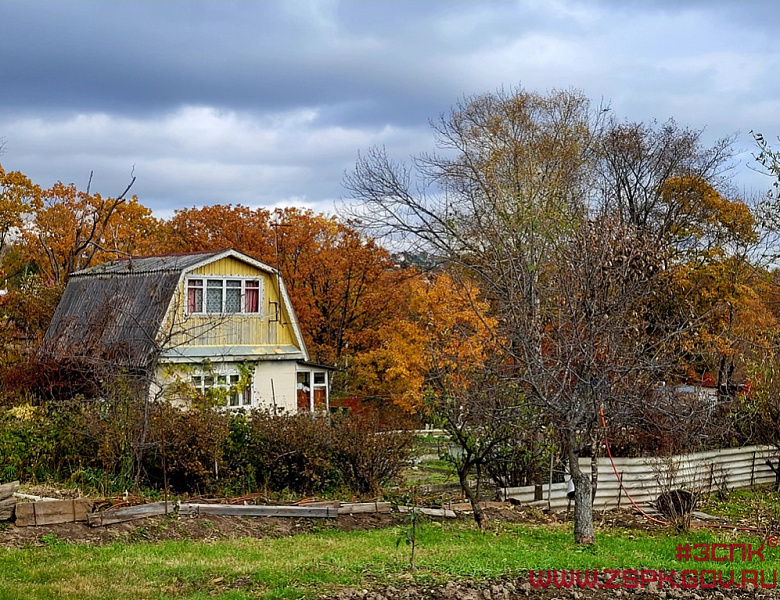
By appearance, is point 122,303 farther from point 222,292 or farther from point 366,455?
point 366,455

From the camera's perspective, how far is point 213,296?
94.6 feet

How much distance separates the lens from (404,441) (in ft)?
48.4

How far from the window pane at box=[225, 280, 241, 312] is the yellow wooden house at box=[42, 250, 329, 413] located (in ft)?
0.11

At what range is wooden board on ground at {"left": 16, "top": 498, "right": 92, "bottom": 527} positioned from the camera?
33.2ft

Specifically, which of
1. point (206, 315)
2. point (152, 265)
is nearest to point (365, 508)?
point (206, 315)

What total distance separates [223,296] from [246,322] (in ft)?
4.18

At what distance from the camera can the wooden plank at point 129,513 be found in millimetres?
10617

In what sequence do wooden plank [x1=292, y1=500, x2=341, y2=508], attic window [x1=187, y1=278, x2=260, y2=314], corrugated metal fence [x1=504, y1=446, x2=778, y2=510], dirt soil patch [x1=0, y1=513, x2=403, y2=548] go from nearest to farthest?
1. dirt soil patch [x1=0, y1=513, x2=403, y2=548]
2. wooden plank [x1=292, y1=500, x2=341, y2=508]
3. corrugated metal fence [x1=504, y1=446, x2=778, y2=510]
4. attic window [x1=187, y1=278, x2=260, y2=314]

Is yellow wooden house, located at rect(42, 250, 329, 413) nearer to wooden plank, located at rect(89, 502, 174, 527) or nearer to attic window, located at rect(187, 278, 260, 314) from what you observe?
attic window, located at rect(187, 278, 260, 314)

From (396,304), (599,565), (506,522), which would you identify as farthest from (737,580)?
(396,304)

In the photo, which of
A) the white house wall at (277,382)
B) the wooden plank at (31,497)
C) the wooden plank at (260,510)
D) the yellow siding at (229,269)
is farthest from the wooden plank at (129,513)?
the white house wall at (277,382)

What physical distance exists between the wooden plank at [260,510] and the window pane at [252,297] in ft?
59.2

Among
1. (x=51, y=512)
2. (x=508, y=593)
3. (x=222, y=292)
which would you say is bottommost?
(x=508, y=593)

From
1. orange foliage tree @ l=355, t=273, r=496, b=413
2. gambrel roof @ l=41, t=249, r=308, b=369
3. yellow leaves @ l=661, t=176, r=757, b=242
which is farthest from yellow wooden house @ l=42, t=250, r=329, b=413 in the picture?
yellow leaves @ l=661, t=176, r=757, b=242
